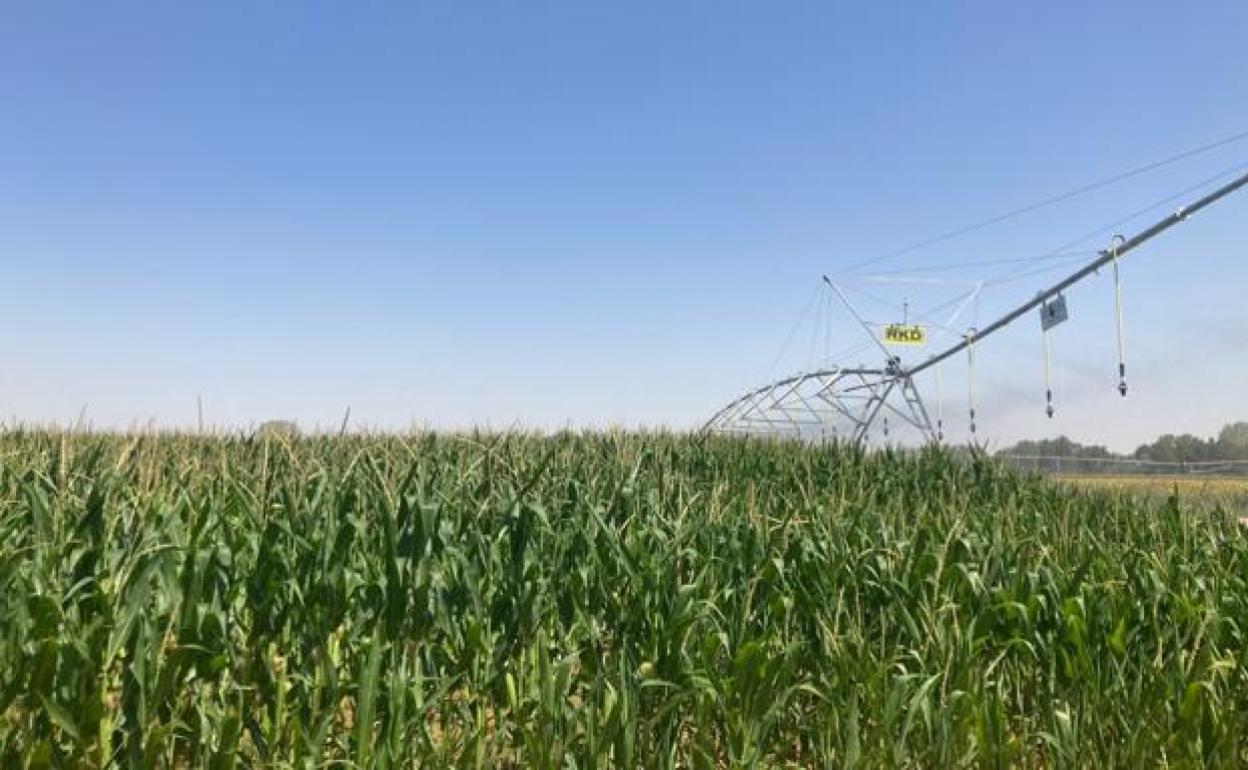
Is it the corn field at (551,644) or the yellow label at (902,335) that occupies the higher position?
the yellow label at (902,335)

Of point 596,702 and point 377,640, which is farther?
point 596,702

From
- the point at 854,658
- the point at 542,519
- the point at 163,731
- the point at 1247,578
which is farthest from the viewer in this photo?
the point at 1247,578

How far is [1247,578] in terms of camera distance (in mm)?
5957

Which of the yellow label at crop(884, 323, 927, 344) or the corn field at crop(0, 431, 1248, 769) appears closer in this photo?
the corn field at crop(0, 431, 1248, 769)

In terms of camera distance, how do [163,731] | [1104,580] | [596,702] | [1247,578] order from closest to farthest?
[163,731], [596,702], [1104,580], [1247,578]

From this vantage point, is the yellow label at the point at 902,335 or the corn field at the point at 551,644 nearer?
the corn field at the point at 551,644

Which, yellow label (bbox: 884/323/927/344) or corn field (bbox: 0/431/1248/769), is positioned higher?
yellow label (bbox: 884/323/927/344)

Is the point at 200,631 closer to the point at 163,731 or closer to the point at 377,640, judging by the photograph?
the point at 163,731

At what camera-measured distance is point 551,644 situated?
177 inches

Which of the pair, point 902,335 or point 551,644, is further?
point 902,335

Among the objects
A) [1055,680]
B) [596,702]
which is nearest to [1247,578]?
[1055,680]

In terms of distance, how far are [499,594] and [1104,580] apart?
4.39 meters

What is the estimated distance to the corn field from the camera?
339cm

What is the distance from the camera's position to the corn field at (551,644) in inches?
134
